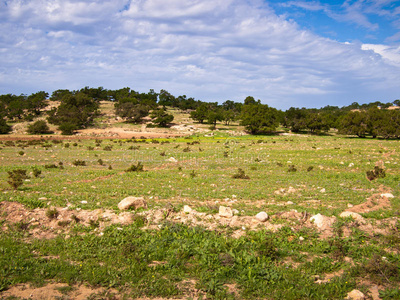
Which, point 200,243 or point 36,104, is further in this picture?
point 36,104

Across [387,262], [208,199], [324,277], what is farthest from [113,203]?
[387,262]

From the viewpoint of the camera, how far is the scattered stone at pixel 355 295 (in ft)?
19.3

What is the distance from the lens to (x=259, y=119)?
231 feet

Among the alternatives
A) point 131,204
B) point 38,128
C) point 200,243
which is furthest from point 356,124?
point 38,128

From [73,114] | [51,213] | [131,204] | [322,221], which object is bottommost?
[51,213]

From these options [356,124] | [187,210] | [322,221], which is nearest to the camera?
[322,221]

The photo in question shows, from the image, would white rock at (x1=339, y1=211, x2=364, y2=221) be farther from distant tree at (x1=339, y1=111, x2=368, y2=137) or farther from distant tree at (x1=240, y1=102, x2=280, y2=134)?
distant tree at (x1=240, y1=102, x2=280, y2=134)

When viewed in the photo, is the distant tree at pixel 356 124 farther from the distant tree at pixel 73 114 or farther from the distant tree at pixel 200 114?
the distant tree at pixel 73 114

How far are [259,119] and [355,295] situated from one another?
218 ft

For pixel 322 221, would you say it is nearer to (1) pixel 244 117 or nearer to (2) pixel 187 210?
(2) pixel 187 210

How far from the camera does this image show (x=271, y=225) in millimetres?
8891

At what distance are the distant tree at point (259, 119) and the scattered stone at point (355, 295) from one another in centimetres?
6531

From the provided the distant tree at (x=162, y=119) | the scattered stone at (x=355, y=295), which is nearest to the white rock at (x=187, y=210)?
the scattered stone at (x=355, y=295)

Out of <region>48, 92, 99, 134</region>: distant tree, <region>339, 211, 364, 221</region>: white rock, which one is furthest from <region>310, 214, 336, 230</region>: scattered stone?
<region>48, 92, 99, 134</region>: distant tree
